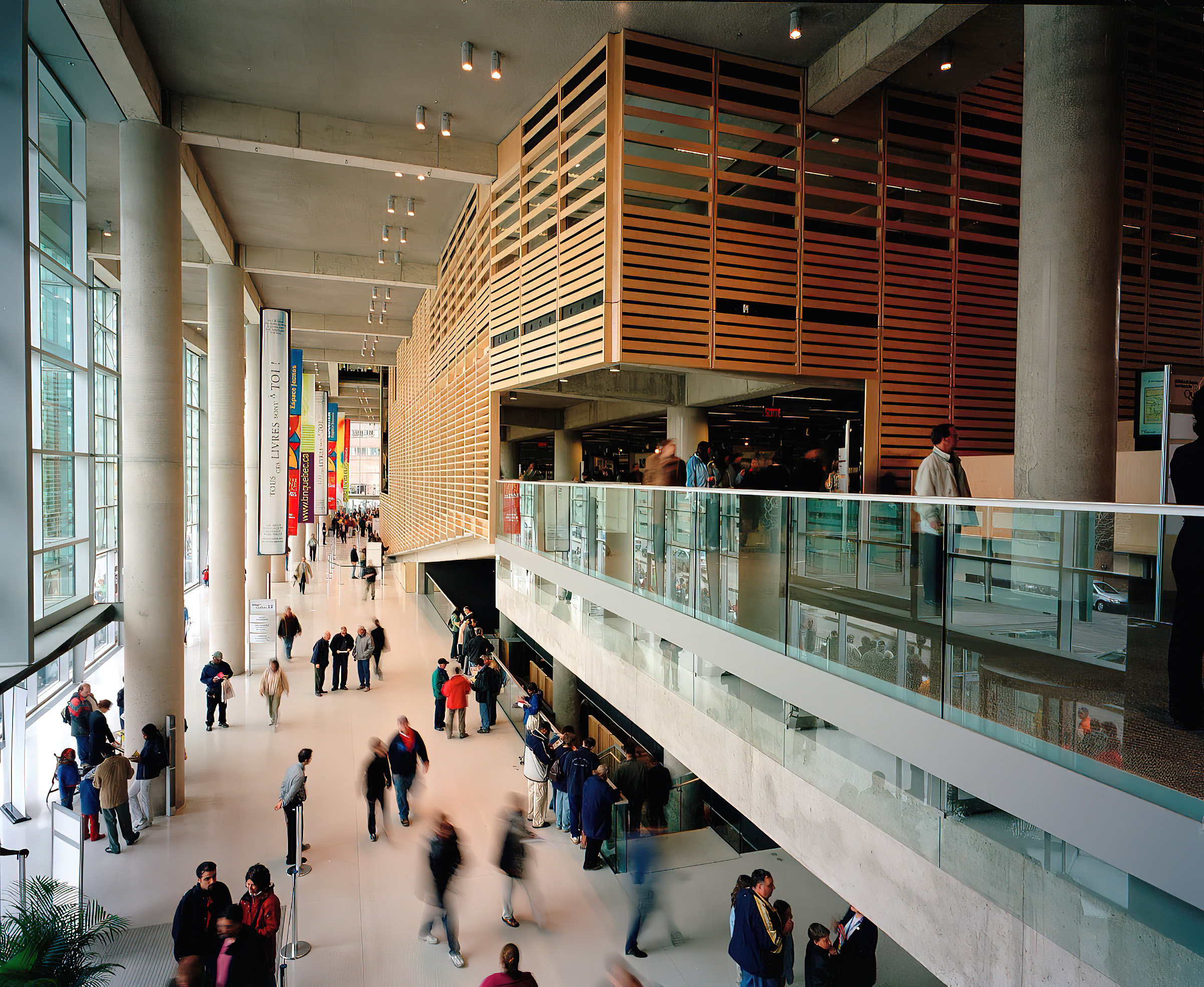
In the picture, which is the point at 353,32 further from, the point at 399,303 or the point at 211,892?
the point at 399,303

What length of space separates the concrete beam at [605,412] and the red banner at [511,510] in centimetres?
280

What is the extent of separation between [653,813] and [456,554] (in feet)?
29.3

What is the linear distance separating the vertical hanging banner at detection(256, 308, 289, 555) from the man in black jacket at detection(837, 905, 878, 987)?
1345cm

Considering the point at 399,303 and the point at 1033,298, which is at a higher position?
the point at 399,303

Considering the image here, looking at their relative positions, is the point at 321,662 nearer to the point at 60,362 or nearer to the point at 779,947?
the point at 60,362

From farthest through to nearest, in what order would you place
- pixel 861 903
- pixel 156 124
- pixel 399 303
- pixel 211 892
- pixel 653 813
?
pixel 399 303 → pixel 156 124 → pixel 653 813 → pixel 211 892 → pixel 861 903

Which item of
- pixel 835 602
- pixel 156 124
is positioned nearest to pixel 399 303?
pixel 156 124

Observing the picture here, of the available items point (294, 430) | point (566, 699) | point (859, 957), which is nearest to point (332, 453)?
point (294, 430)

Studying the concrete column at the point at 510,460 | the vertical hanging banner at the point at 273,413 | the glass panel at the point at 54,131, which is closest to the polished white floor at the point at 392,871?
the vertical hanging banner at the point at 273,413

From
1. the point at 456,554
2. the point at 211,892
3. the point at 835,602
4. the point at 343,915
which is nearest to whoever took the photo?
the point at 835,602

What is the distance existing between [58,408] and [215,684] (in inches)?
199

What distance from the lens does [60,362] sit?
23.6ft

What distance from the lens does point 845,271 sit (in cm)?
897

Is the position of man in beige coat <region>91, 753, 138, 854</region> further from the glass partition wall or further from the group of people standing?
the glass partition wall
